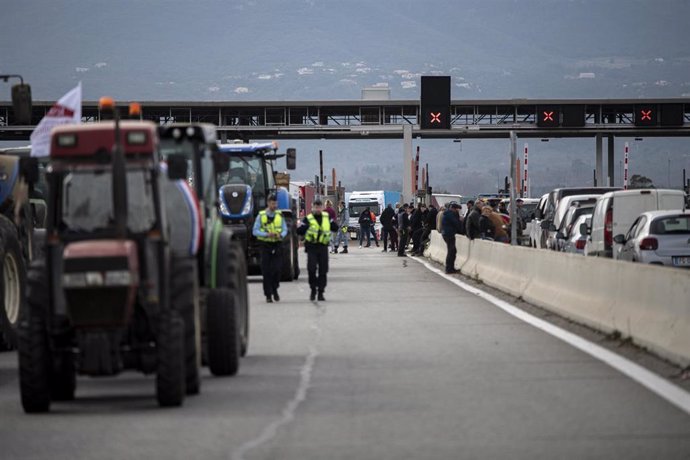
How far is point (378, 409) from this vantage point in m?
12.2

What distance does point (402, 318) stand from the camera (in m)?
22.2

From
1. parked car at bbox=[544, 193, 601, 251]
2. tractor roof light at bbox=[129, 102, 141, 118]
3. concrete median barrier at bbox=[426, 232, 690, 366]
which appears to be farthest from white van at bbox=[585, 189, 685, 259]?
tractor roof light at bbox=[129, 102, 141, 118]

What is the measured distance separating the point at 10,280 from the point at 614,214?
13.9 metres

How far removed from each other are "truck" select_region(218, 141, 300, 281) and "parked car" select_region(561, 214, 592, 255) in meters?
5.79

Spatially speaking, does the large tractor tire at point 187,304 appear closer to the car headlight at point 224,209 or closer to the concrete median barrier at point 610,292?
the concrete median barrier at point 610,292

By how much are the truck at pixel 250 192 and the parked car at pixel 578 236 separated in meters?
5.79

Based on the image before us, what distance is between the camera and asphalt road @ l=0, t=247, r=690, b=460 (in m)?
10.3

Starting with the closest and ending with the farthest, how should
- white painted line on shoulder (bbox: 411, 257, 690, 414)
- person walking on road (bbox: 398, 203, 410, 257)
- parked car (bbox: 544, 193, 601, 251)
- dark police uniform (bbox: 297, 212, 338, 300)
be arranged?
white painted line on shoulder (bbox: 411, 257, 690, 414) < dark police uniform (bbox: 297, 212, 338, 300) < parked car (bbox: 544, 193, 601, 251) < person walking on road (bbox: 398, 203, 410, 257)

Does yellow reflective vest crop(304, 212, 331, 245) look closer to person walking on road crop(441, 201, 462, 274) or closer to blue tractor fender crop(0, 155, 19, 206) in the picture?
blue tractor fender crop(0, 155, 19, 206)

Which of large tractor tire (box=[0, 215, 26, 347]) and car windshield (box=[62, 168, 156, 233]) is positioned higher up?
car windshield (box=[62, 168, 156, 233])

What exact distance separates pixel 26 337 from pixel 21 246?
7.14 metres

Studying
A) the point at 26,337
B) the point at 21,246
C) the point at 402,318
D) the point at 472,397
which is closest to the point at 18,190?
the point at 21,246

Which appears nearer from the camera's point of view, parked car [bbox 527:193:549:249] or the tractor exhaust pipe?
the tractor exhaust pipe

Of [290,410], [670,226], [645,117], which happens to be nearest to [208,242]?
[290,410]
